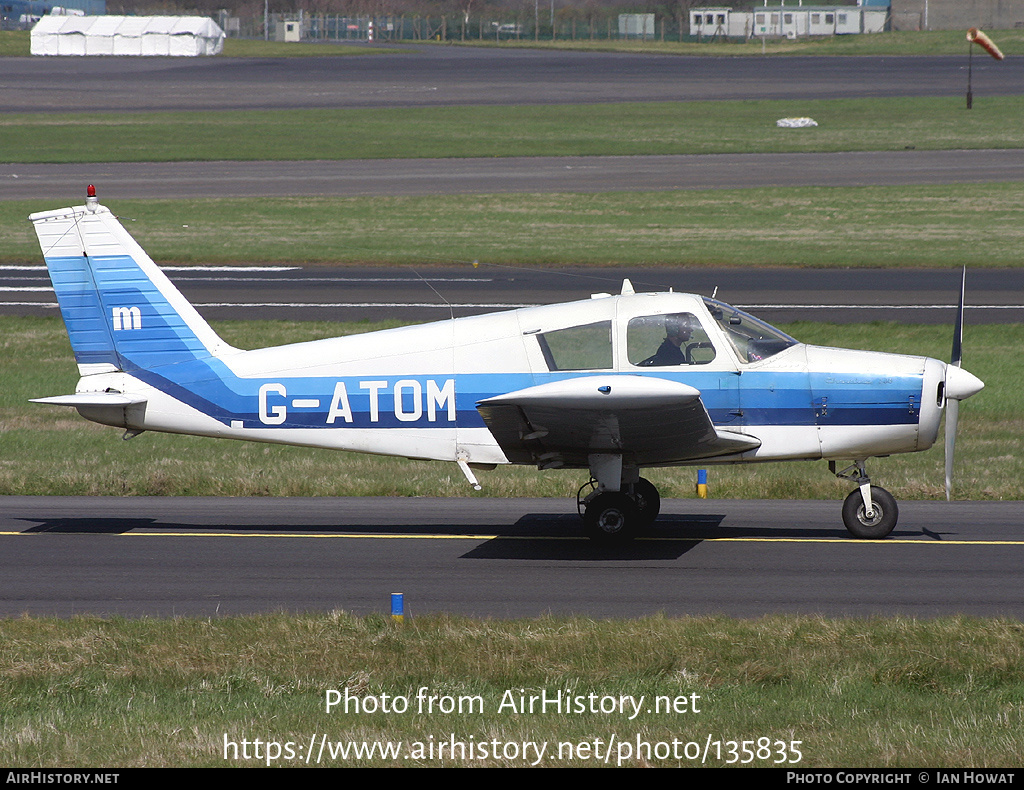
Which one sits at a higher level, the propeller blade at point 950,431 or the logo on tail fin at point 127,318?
the logo on tail fin at point 127,318

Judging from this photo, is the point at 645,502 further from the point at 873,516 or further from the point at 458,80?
the point at 458,80

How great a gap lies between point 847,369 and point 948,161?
142 ft

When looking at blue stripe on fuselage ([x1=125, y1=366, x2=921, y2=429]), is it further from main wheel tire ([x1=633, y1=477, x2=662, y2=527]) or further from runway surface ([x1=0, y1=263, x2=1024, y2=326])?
runway surface ([x1=0, y1=263, x2=1024, y2=326])

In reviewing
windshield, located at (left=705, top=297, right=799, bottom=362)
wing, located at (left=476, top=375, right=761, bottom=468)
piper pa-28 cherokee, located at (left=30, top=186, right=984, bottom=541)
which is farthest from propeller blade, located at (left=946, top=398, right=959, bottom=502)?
wing, located at (left=476, top=375, right=761, bottom=468)

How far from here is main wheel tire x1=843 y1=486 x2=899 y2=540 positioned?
12250 millimetres

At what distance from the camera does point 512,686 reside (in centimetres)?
832

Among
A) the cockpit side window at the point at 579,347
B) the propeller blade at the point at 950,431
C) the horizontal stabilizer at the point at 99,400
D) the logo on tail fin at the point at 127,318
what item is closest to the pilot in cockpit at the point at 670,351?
the cockpit side window at the point at 579,347

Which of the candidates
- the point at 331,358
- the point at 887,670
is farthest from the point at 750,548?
the point at 331,358

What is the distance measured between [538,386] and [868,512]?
140 inches

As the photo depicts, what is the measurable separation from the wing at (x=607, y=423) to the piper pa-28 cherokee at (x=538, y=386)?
0.07ft

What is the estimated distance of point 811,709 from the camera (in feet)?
25.2

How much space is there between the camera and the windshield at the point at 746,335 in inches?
475

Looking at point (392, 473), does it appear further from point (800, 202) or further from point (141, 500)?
point (800, 202)

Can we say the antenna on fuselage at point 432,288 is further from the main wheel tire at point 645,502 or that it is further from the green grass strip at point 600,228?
the main wheel tire at point 645,502
